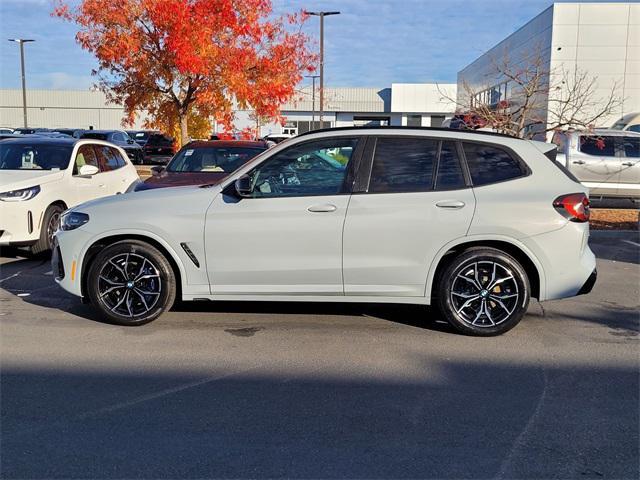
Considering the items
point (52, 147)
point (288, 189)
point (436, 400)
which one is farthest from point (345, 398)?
point (52, 147)

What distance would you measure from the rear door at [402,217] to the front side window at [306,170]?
0.22m

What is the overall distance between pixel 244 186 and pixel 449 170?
1.83 m

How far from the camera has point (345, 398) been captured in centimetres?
420

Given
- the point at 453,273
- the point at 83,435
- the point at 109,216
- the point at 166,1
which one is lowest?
the point at 83,435

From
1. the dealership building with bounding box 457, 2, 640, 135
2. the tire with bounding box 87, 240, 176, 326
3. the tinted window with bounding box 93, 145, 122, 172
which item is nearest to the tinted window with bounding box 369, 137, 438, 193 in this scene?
the tire with bounding box 87, 240, 176, 326

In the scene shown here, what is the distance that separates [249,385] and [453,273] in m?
2.10

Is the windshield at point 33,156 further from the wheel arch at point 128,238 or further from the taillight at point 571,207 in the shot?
the taillight at point 571,207

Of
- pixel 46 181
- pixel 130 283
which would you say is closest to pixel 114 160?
pixel 46 181

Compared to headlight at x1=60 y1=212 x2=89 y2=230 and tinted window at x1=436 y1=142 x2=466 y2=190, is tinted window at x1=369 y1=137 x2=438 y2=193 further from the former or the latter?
headlight at x1=60 y1=212 x2=89 y2=230

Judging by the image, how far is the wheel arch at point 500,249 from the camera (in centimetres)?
541

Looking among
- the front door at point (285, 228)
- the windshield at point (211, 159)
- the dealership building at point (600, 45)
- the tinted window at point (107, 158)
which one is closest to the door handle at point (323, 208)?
the front door at point (285, 228)

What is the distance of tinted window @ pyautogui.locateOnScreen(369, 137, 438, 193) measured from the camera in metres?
5.49

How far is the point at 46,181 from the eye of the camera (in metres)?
8.73

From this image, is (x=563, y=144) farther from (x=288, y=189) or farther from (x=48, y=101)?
(x=48, y=101)
